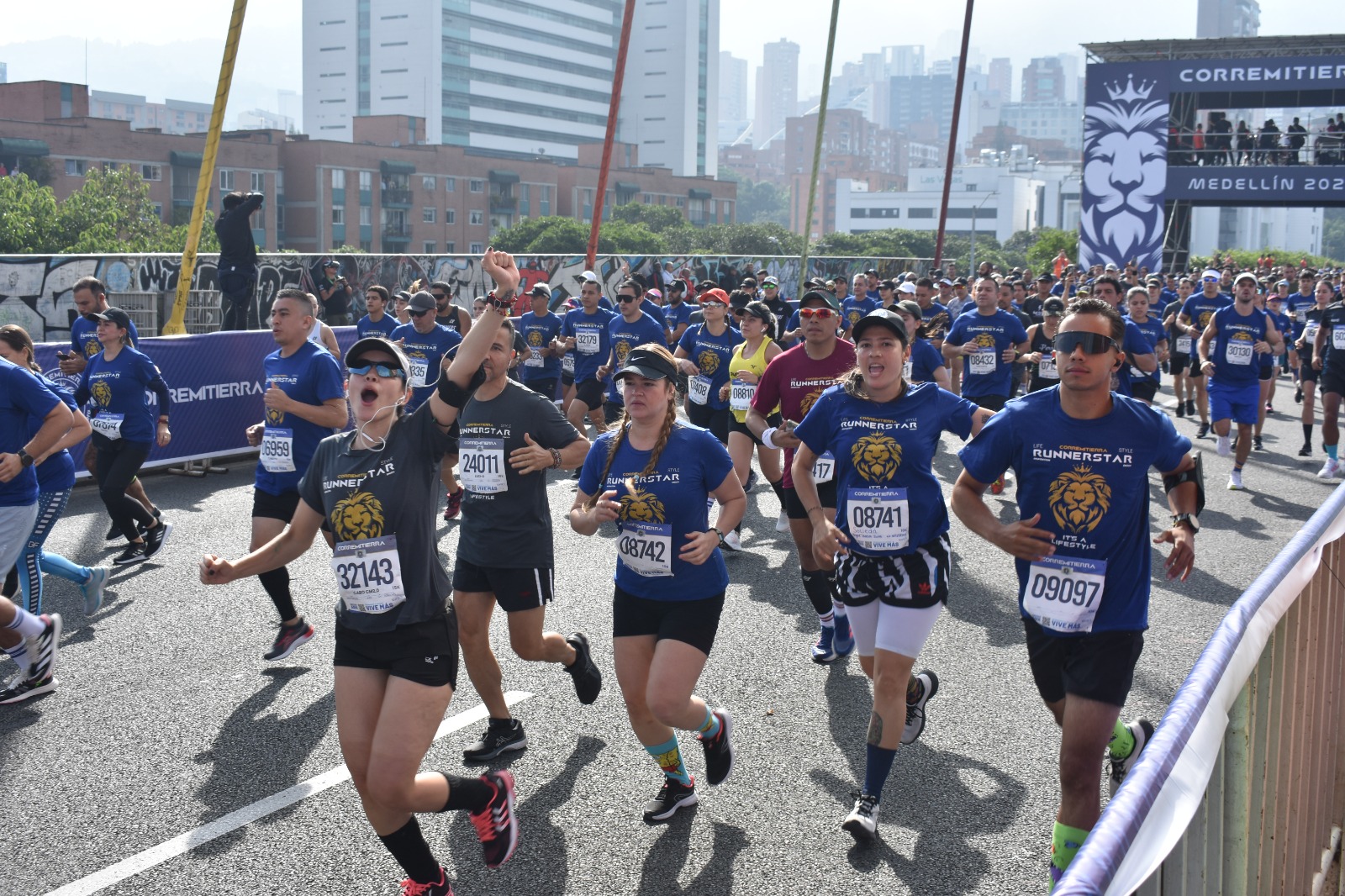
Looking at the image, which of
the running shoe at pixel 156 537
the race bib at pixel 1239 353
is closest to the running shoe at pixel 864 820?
the running shoe at pixel 156 537

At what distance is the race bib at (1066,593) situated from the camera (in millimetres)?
4000

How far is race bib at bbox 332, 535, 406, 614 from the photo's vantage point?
4.02 metres

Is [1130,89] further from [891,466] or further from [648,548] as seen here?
[648,548]

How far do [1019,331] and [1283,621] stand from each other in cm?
876

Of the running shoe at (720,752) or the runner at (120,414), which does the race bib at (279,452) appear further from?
the running shoe at (720,752)

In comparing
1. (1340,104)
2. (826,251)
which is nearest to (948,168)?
(1340,104)

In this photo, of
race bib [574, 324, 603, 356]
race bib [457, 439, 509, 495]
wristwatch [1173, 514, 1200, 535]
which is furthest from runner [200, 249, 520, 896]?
race bib [574, 324, 603, 356]

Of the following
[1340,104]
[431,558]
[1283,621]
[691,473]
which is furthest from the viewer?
[1340,104]

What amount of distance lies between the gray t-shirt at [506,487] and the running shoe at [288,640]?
5.94 feet

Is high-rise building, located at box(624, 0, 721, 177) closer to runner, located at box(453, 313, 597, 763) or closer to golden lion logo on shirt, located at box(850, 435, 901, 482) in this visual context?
runner, located at box(453, 313, 597, 763)

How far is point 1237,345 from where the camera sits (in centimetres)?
1277

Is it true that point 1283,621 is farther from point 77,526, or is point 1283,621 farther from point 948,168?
point 948,168

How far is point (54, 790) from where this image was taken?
5047mm

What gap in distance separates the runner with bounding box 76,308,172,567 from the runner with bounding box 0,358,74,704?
8.37ft
